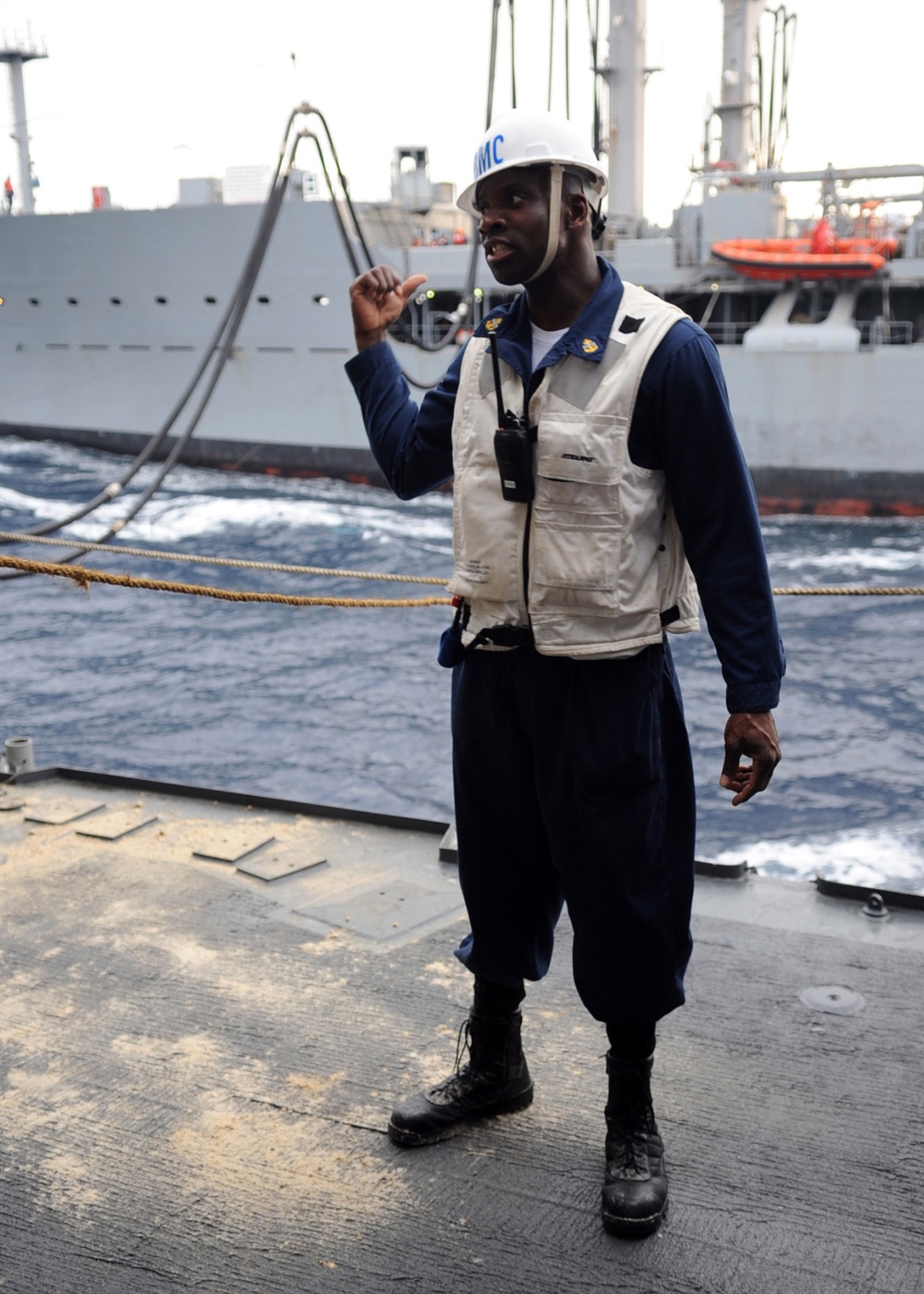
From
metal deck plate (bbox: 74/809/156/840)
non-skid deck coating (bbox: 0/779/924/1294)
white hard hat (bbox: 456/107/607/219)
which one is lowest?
non-skid deck coating (bbox: 0/779/924/1294)

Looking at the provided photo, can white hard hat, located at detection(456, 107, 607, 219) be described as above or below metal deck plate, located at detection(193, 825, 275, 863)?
above

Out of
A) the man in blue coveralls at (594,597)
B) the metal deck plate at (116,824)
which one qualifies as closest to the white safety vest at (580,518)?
the man in blue coveralls at (594,597)

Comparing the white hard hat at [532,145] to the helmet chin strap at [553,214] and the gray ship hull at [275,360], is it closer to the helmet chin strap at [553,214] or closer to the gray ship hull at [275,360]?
the helmet chin strap at [553,214]

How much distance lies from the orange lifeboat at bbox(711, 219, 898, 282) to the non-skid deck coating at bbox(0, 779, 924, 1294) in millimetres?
16209

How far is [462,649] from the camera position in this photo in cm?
179

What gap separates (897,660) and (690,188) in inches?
444

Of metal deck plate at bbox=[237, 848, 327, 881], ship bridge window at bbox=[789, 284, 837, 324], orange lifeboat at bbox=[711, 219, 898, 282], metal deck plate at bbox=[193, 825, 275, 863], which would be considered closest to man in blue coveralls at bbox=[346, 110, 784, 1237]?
metal deck plate at bbox=[237, 848, 327, 881]

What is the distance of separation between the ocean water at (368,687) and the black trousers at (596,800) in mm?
5930

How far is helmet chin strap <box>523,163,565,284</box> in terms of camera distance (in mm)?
1608

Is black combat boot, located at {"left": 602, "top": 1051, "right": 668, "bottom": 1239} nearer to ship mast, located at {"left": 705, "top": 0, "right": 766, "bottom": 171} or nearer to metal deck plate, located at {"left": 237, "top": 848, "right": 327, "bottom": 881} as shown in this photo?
metal deck plate, located at {"left": 237, "top": 848, "right": 327, "bottom": 881}

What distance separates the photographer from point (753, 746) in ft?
5.32

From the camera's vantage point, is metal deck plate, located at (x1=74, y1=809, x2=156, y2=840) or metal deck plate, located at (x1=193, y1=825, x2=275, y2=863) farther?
metal deck plate, located at (x1=74, y1=809, x2=156, y2=840)

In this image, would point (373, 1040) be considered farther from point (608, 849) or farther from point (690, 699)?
point (690, 699)

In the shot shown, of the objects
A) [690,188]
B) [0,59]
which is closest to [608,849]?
[690,188]
